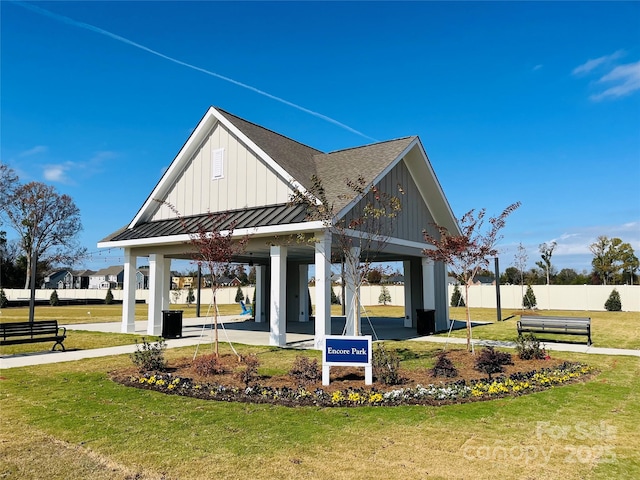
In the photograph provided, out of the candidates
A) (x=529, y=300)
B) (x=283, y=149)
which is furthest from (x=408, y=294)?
(x=529, y=300)

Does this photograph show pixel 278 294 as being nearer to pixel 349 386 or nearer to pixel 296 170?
pixel 296 170

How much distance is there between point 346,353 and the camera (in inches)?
342

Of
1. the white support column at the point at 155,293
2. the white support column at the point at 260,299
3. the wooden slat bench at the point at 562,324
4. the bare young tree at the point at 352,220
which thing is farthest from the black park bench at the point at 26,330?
the wooden slat bench at the point at 562,324

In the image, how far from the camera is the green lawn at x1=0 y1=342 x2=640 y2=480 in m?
4.86

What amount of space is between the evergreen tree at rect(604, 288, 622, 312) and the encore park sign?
33.8 meters

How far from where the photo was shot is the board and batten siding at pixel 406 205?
56.0ft

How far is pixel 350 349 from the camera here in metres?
8.70

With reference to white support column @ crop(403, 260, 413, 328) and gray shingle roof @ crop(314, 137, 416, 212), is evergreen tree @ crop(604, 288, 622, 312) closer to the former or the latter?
white support column @ crop(403, 260, 413, 328)

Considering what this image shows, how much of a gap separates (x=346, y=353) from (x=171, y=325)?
10.9 metres

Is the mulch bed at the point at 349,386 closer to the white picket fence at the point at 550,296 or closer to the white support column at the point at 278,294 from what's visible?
the white support column at the point at 278,294

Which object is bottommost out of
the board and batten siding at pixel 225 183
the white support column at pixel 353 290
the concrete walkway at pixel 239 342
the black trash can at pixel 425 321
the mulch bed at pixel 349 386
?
the concrete walkway at pixel 239 342

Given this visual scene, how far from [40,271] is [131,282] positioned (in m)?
54.0

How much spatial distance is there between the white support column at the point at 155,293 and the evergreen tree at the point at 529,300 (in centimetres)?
2954

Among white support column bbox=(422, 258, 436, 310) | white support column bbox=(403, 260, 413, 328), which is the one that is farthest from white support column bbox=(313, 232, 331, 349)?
white support column bbox=(403, 260, 413, 328)
